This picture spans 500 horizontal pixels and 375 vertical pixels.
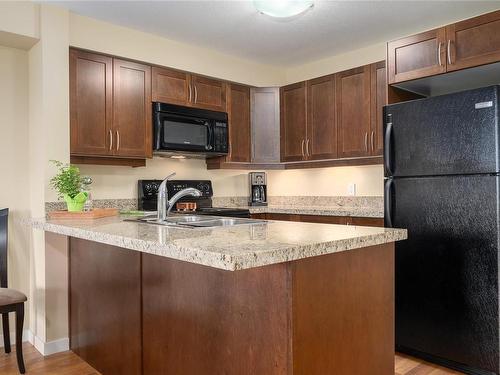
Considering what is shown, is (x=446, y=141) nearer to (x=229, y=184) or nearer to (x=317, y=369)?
(x=317, y=369)

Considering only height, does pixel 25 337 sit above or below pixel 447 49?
below

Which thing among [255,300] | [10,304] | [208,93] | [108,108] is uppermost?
[208,93]

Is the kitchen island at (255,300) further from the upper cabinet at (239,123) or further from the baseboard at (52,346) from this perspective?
the upper cabinet at (239,123)

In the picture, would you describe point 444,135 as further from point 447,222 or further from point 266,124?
point 266,124

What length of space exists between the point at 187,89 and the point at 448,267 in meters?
2.55

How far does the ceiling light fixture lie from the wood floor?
7.68 feet

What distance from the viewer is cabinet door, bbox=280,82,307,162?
4039 mm

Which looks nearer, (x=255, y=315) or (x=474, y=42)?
(x=255, y=315)

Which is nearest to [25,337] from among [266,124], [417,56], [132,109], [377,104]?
[132,109]

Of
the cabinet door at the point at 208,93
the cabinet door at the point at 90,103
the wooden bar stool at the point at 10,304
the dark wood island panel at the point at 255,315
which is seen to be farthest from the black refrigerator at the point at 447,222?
the wooden bar stool at the point at 10,304

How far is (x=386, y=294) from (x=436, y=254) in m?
1.06

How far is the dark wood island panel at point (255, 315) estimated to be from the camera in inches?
49.3

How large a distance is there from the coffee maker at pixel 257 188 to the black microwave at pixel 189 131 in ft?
2.00

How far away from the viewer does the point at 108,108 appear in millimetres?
3164
